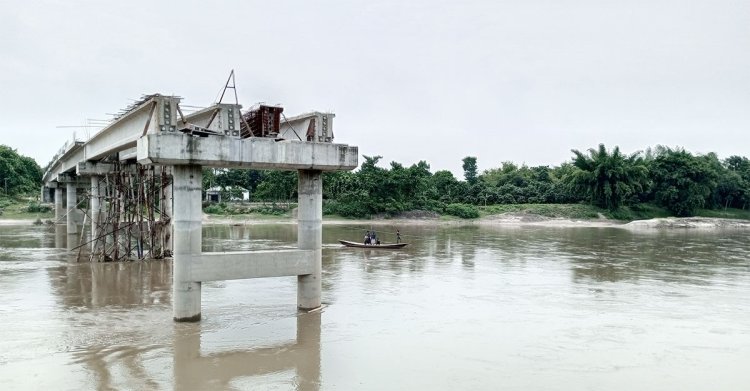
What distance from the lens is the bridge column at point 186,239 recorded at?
17.7 metres

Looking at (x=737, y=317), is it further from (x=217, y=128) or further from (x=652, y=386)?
(x=217, y=128)

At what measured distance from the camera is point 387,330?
1827 centimetres

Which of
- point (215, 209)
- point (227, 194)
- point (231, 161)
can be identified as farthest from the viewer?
point (227, 194)

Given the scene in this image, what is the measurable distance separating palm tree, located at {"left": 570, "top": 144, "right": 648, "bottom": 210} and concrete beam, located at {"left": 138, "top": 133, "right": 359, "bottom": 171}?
8047cm

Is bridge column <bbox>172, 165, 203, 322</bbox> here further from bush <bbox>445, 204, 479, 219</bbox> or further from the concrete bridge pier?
bush <bbox>445, 204, 479, 219</bbox>

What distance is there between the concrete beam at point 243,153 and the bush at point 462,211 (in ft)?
225

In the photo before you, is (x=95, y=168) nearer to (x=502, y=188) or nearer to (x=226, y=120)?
(x=226, y=120)

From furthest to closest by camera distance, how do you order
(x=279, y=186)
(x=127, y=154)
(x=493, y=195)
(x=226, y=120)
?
(x=493, y=195)
(x=279, y=186)
(x=127, y=154)
(x=226, y=120)

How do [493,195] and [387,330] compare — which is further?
[493,195]

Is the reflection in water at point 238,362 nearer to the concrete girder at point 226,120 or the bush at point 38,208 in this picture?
the concrete girder at point 226,120

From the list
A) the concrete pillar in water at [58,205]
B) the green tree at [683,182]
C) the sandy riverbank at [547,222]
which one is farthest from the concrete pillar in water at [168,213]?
the green tree at [683,182]

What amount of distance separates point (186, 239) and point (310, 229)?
414 centimetres

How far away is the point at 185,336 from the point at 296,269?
4.15 meters

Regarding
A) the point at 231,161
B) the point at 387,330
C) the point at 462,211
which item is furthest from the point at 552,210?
the point at 231,161
